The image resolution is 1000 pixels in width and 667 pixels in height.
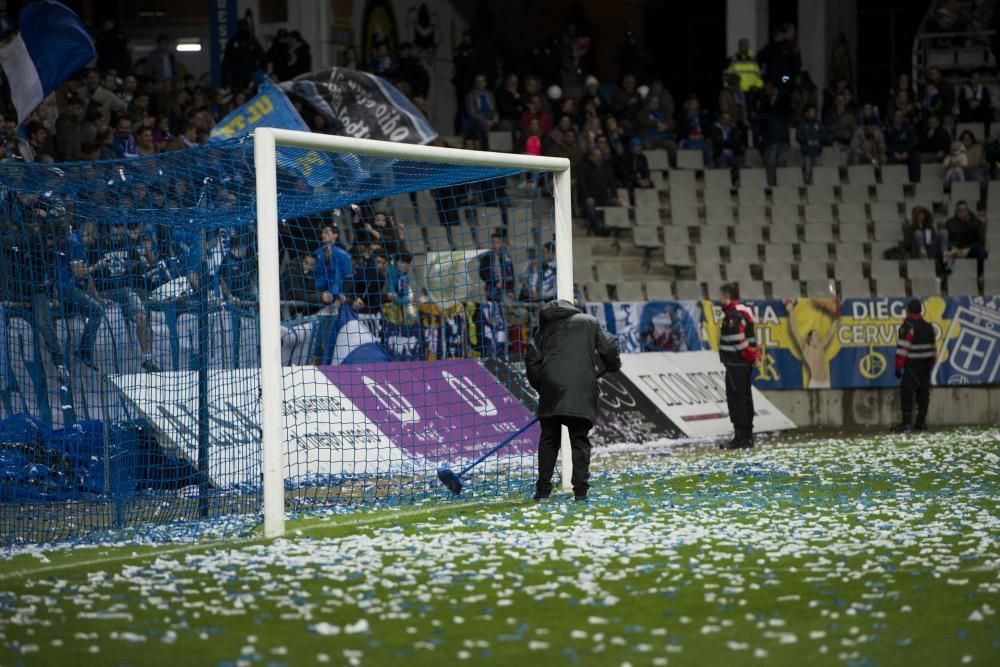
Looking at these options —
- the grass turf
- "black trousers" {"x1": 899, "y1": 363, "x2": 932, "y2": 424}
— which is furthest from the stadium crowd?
"black trousers" {"x1": 899, "y1": 363, "x2": 932, "y2": 424}

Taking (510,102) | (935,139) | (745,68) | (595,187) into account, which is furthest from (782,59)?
(510,102)

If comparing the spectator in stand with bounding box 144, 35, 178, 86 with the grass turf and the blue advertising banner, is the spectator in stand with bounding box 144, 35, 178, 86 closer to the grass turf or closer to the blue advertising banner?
the blue advertising banner

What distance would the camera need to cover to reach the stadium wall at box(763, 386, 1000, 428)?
68.4 feet

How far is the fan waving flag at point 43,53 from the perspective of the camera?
12805 millimetres

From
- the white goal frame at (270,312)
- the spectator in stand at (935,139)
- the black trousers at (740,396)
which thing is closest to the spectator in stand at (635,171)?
the spectator in stand at (935,139)

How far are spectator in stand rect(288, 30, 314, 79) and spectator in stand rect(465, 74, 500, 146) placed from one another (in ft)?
9.57

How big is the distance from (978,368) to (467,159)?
11574 millimetres

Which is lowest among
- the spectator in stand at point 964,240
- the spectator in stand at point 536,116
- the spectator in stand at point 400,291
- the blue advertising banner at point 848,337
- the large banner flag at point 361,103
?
the blue advertising banner at point 848,337

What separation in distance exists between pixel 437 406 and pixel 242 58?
10.2m

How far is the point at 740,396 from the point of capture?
17.0 metres

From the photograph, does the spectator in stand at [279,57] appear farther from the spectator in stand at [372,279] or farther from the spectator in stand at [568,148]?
the spectator in stand at [372,279]

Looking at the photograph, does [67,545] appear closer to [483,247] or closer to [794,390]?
[483,247]

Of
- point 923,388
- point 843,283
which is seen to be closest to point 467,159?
point 923,388

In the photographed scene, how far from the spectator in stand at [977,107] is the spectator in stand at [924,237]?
11.4 feet
